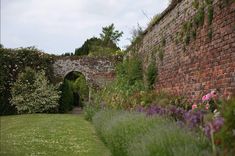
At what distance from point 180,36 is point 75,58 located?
14.5 m

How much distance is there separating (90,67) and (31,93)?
391 cm

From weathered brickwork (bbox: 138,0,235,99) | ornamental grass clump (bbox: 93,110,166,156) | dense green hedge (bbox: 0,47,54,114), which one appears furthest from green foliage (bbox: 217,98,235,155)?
dense green hedge (bbox: 0,47,54,114)

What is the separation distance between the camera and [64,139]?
10.8m

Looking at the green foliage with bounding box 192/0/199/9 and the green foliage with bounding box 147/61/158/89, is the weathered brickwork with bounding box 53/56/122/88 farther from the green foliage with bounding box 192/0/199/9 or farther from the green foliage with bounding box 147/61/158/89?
the green foliage with bounding box 192/0/199/9

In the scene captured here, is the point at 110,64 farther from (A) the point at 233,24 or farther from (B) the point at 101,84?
(A) the point at 233,24

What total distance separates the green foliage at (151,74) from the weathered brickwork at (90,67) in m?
10.5

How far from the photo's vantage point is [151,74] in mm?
13242

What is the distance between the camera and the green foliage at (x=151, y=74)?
1304cm

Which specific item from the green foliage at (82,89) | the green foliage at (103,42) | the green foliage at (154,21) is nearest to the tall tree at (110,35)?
the green foliage at (103,42)

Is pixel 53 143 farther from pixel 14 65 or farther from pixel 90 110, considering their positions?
pixel 14 65

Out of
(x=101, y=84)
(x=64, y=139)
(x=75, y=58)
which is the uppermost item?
(x=75, y=58)

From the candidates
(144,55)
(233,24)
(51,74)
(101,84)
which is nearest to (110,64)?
(101,84)

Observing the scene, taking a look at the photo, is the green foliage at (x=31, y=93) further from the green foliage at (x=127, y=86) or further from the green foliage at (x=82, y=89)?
the green foliage at (x=82, y=89)

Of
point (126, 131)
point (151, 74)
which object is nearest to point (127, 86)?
point (151, 74)
